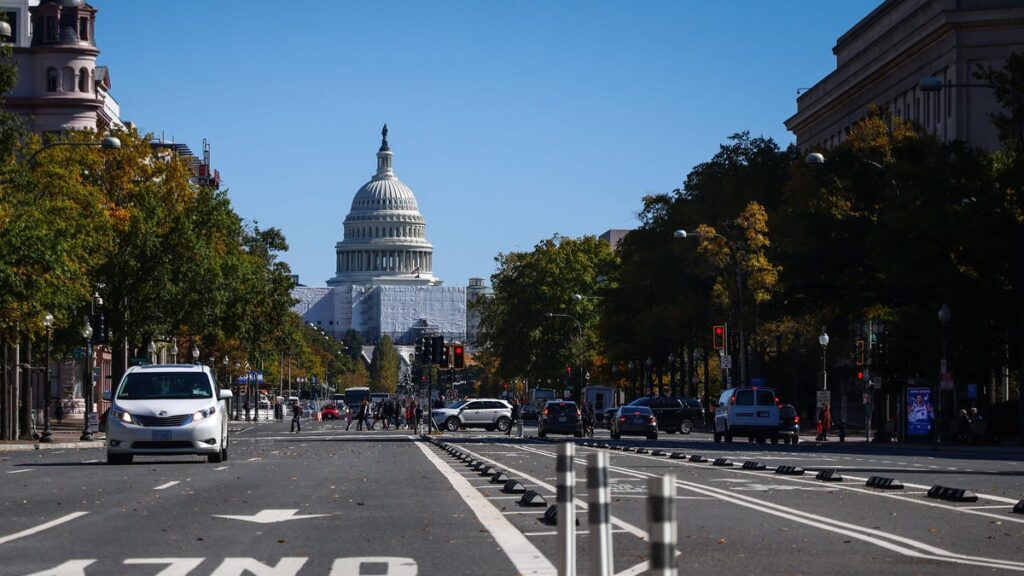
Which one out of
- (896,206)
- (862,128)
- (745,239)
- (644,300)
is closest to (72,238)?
(896,206)

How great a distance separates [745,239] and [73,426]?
1164 inches

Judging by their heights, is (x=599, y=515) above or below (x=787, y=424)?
above

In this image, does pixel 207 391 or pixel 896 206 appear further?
pixel 896 206

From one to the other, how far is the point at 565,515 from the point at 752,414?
51.0m

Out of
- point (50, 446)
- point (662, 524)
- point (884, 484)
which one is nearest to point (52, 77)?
point (50, 446)

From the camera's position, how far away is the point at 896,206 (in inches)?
2163

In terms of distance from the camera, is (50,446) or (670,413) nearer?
(50,446)

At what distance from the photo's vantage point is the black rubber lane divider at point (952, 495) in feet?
69.6

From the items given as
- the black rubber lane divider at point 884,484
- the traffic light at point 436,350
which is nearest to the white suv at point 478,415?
the traffic light at point 436,350

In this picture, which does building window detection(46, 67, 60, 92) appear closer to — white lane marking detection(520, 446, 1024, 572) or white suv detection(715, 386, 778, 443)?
white suv detection(715, 386, 778, 443)

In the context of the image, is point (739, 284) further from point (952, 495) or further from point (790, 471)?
point (952, 495)

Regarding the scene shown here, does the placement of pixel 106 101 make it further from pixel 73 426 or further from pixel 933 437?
pixel 933 437

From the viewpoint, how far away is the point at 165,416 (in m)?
32.5

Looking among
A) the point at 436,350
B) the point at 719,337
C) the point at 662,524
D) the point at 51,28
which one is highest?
the point at 51,28
